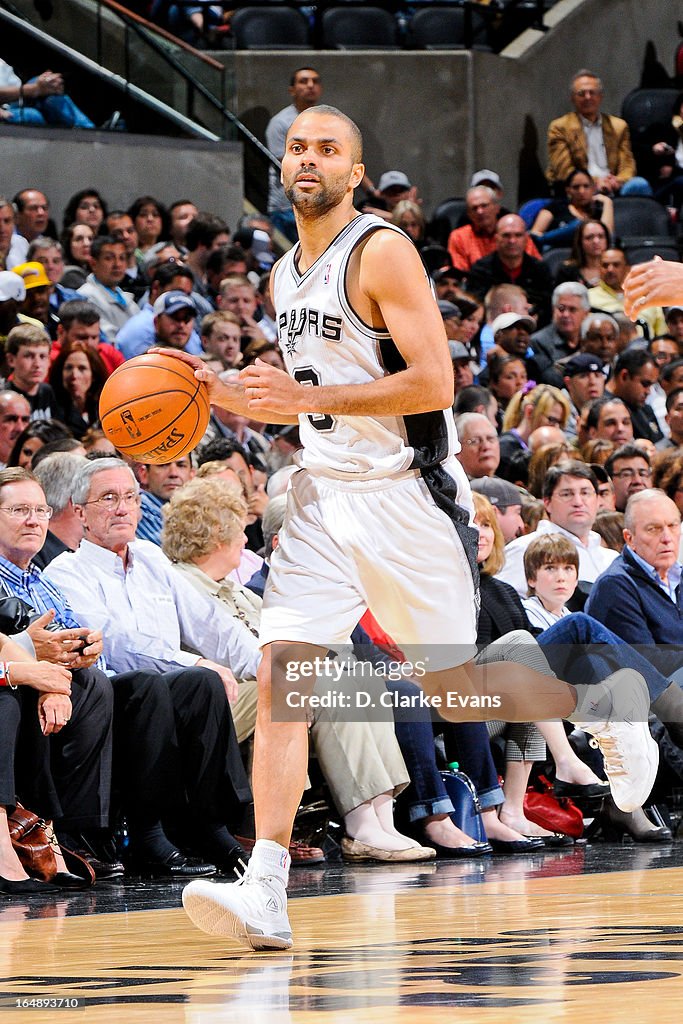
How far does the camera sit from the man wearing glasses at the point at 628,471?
913 cm

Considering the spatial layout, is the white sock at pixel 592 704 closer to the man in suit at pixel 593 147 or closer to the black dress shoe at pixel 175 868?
the black dress shoe at pixel 175 868

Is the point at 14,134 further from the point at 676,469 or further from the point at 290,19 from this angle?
the point at 676,469

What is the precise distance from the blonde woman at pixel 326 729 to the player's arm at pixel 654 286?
297 centimetres

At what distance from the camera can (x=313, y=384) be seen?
4.22 m

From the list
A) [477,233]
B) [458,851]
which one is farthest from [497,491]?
[477,233]

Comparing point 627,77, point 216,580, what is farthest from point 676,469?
point 627,77

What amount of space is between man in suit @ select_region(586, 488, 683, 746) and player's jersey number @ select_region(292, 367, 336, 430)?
345cm

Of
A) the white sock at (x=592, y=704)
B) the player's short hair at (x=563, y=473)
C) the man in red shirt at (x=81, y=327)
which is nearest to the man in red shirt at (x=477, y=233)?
the man in red shirt at (x=81, y=327)

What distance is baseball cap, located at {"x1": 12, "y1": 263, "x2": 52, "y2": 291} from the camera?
987 centimetres

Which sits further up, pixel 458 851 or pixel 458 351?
pixel 458 351

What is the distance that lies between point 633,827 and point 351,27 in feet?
38.4

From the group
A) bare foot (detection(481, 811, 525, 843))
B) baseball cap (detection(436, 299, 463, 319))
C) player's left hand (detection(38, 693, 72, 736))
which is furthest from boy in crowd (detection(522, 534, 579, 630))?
baseball cap (detection(436, 299, 463, 319))

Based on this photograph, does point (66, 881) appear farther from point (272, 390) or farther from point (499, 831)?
point (272, 390)

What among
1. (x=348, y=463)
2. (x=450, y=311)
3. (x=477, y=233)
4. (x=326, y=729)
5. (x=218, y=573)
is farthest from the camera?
(x=477, y=233)
